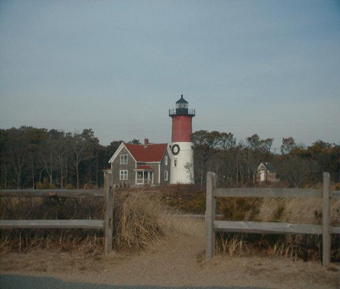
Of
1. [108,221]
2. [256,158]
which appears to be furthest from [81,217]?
[256,158]

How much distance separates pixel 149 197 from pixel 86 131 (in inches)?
1422

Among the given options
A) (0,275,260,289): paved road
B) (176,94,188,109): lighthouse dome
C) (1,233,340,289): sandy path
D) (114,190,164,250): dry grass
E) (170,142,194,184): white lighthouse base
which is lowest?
(0,275,260,289): paved road

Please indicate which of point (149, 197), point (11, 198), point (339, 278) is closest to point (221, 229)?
point (339, 278)

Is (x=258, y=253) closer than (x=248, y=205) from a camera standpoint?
Yes

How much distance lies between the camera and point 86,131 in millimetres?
44719

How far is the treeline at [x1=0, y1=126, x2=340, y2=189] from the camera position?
26.3 m

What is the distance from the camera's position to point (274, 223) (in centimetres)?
684

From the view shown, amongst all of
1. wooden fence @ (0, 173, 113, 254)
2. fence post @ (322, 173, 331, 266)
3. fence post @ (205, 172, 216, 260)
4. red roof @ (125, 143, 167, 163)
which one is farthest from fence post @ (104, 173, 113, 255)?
red roof @ (125, 143, 167, 163)

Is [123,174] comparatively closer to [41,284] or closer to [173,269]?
[173,269]

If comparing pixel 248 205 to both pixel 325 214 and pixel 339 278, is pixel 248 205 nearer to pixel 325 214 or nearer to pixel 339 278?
pixel 325 214

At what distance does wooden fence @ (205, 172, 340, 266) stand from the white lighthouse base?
3758 centimetres

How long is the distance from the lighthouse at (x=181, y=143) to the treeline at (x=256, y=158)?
1.51m

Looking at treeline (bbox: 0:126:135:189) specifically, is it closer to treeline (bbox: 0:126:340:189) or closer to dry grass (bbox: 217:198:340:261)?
treeline (bbox: 0:126:340:189)

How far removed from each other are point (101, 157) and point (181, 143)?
970 cm
